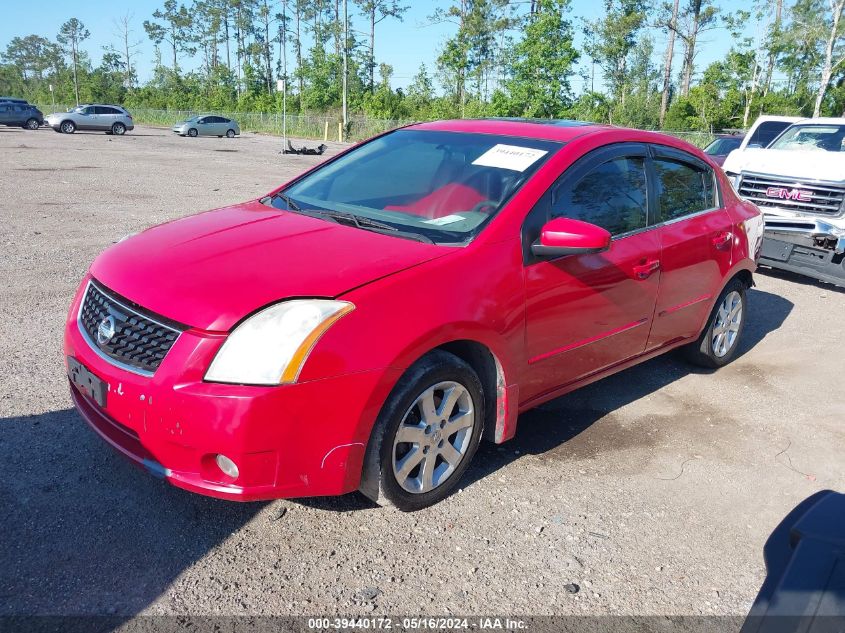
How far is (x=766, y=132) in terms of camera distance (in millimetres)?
12633

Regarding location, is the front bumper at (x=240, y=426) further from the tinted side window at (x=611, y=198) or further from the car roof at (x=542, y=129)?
the car roof at (x=542, y=129)

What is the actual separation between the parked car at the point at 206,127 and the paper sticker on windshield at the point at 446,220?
142 feet

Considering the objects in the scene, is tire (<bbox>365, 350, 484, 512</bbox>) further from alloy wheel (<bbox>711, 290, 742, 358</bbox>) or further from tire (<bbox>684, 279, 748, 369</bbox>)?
alloy wheel (<bbox>711, 290, 742, 358</bbox>)

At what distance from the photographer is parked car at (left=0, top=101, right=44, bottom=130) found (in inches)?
1487

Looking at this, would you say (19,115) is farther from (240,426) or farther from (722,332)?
(240,426)

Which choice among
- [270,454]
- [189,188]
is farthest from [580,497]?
[189,188]

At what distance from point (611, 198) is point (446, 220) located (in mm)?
1094

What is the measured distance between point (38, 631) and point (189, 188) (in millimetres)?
13150

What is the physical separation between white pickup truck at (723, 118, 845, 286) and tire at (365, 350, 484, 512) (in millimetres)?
6431

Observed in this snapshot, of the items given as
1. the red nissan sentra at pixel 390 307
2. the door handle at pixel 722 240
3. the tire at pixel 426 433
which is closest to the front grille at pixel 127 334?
the red nissan sentra at pixel 390 307

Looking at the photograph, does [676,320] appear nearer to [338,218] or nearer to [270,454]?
[338,218]

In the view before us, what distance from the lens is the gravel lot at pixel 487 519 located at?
8.81ft

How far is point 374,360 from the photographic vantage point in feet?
9.09

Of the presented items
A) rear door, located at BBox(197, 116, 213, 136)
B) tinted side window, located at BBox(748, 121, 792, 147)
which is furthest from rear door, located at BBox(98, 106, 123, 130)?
tinted side window, located at BBox(748, 121, 792, 147)
